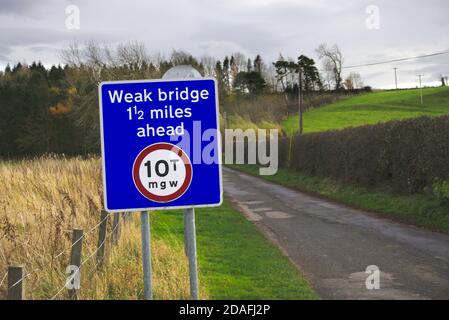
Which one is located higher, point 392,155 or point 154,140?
point 154,140

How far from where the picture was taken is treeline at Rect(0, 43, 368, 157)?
3988 centimetres

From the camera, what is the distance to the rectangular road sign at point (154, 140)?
3.73m

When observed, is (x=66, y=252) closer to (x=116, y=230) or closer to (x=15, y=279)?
(x=116, y=230)

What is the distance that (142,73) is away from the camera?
37.5m

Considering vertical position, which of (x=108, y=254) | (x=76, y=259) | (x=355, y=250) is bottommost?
(x=355, y=250)

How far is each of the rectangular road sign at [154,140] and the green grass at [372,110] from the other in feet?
172

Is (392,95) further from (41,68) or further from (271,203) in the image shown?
(271,203)

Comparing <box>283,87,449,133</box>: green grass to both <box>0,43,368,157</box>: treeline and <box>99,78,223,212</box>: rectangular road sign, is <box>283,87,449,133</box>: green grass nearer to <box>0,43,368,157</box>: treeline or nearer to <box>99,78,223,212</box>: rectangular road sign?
<box>0,43,368,157</box>: treeline

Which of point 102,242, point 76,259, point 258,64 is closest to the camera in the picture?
point 76,259

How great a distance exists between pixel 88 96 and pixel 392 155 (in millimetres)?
26658

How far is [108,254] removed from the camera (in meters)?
7.22

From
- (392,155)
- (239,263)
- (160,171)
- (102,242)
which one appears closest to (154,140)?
(160,171)

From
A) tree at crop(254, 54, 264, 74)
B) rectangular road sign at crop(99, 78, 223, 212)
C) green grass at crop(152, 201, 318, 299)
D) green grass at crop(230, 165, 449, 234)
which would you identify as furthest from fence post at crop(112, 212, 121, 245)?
tree at crop(254, 54, 264, 74)
